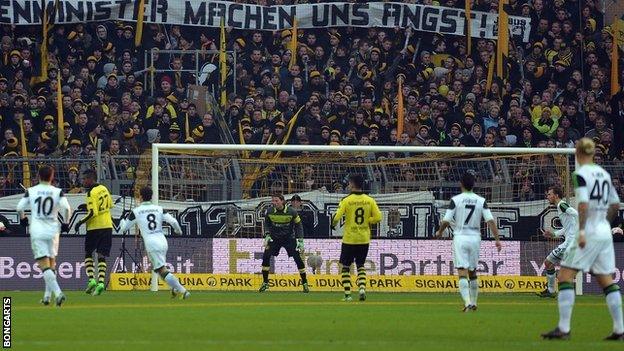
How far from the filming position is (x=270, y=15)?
33312mm

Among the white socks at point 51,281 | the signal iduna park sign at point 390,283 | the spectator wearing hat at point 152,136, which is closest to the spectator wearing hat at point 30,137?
the spectator wearing hat at point 152,136

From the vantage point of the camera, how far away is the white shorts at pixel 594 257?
46.0ft

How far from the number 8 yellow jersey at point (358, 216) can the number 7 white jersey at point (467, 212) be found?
11.6 ft

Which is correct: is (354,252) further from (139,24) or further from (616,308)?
(139,24)

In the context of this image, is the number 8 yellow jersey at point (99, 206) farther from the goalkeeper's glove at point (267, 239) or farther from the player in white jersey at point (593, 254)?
the player in white jersey at point (593, 254)

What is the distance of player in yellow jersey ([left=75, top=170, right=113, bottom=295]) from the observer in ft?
79.7

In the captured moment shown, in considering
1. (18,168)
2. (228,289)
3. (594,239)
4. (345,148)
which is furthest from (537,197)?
(594,239)

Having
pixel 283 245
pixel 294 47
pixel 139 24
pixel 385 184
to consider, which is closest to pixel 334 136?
pixel 385 184

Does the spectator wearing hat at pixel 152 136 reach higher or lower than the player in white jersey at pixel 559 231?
higher

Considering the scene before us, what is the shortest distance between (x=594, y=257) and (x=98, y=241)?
41.2 feet

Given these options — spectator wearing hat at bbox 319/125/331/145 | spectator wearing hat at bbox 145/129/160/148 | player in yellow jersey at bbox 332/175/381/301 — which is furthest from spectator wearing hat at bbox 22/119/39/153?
player in yellow jersey at bbox 332/175/381/301

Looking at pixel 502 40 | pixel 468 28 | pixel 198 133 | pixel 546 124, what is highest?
pixel 468 28

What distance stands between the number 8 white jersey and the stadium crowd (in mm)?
15774

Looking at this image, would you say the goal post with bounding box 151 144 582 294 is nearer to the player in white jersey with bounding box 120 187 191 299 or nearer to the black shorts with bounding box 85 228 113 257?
the black shorts with bounding box 85 228 113 257
